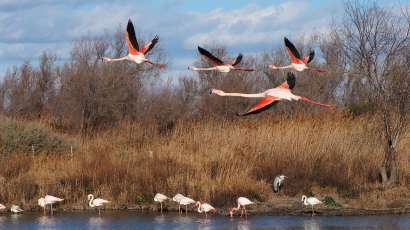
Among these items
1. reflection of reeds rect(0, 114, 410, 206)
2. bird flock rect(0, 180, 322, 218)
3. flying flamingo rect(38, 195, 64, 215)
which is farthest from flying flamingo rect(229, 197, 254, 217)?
flying flamingo rect(38, 195, 64, 215)

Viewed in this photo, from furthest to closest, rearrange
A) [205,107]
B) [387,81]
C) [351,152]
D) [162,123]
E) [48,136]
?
1. [205,107]
2. [162,123]
3. [48,136]
4. [351,152]
5. [387,81]

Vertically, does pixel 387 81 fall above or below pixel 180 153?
above

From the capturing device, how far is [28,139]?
23.8 m

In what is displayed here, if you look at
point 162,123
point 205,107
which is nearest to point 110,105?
point 162,123

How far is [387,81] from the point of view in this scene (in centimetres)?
2052

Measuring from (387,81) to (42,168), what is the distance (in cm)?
833

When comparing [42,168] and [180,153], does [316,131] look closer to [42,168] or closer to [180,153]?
[180,153]

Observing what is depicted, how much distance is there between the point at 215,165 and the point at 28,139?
5637 millimetres

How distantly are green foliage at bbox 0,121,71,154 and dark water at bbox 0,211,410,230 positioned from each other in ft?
14.5

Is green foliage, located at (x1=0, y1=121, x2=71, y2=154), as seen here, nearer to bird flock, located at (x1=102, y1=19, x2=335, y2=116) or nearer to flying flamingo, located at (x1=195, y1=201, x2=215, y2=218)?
bird flock, located at (x1=102, y1=19, x2=335, y2=116)

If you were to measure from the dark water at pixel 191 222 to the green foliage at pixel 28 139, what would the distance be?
4421 millimetres

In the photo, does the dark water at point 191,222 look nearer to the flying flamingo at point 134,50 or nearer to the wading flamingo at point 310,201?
the wading flamingo at point 310,201

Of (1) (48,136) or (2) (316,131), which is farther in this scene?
(1) (48,136)

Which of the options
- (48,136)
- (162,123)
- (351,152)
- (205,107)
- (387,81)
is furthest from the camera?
(205,107)
